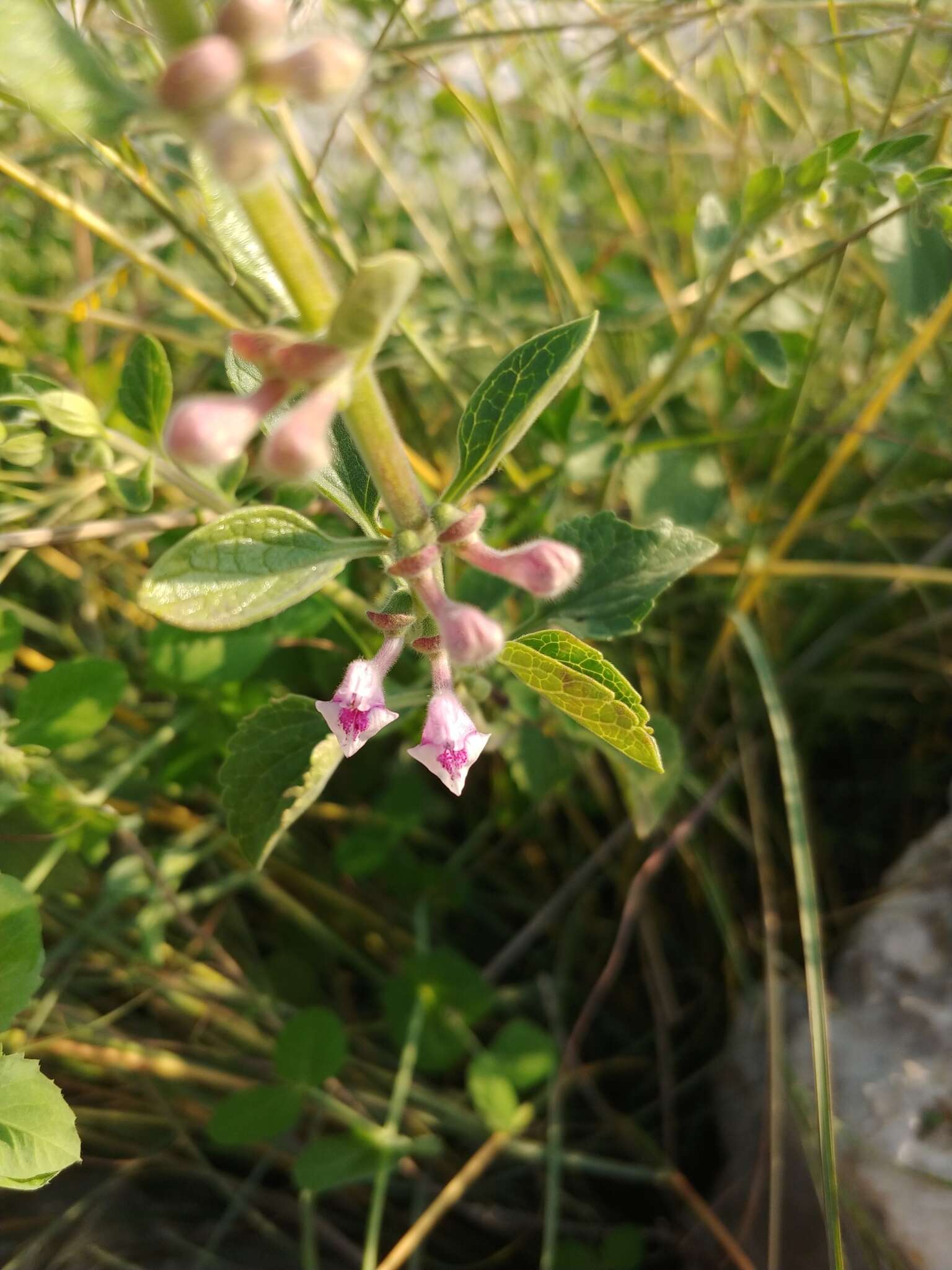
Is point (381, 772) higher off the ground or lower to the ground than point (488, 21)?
lower

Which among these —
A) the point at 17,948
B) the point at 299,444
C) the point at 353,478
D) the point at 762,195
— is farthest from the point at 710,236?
the point at 17,948

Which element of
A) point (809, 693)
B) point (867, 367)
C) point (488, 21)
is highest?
point (488, 21)

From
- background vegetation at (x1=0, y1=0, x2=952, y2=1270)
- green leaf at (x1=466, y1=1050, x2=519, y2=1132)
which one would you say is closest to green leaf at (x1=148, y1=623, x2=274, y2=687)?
background vegetation at (x1=0, y1=0, x2=952, y2=1270)

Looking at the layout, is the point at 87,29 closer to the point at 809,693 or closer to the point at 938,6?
the point at 938,6

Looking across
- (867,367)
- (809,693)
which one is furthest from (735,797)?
(867,367)

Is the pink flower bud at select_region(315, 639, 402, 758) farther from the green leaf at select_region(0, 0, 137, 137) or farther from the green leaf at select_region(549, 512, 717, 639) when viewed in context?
the green leaf at select_region(0, 0, 137, 137)

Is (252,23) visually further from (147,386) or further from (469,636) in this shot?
(147,386)
